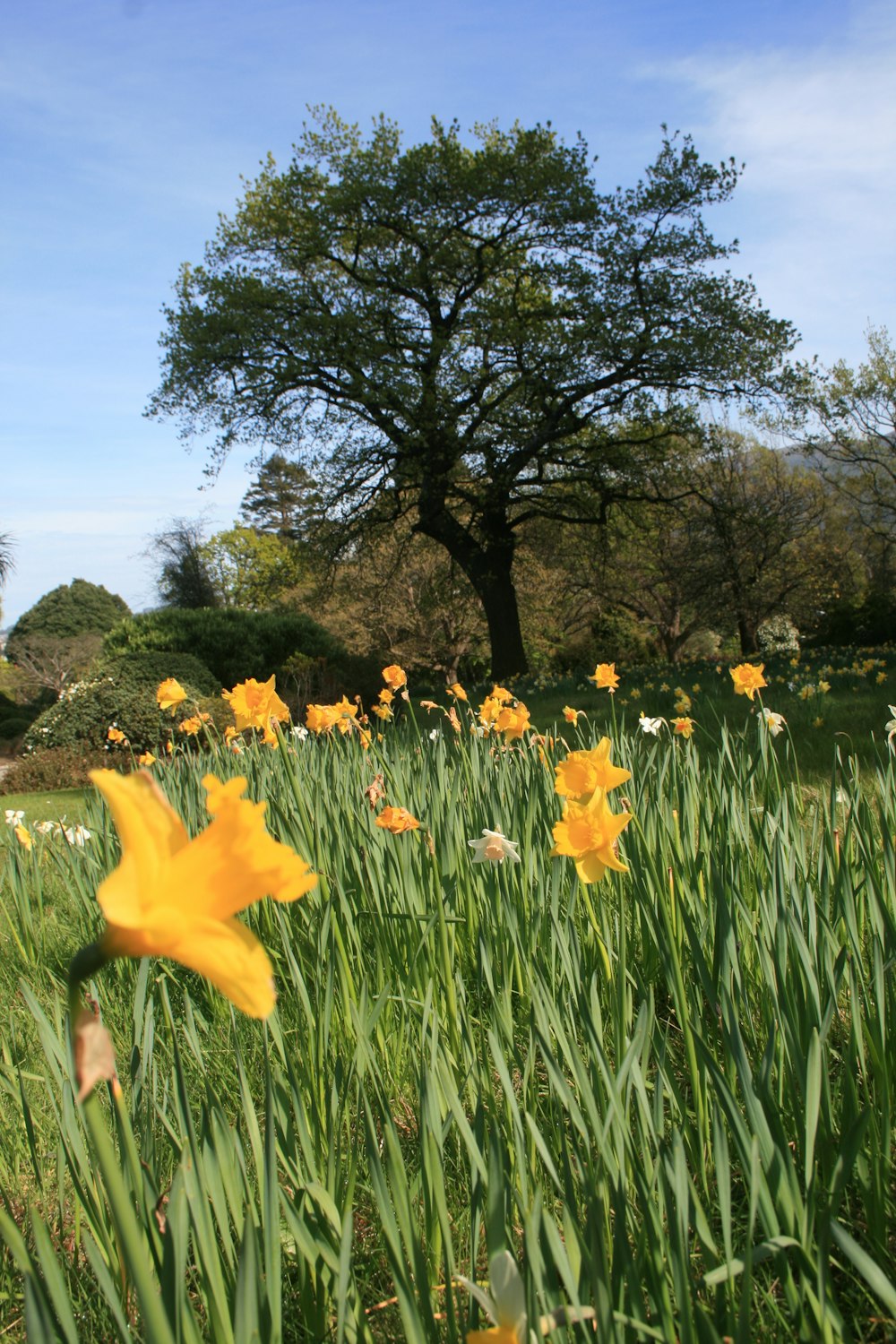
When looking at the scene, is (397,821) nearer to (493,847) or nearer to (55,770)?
(493,847)

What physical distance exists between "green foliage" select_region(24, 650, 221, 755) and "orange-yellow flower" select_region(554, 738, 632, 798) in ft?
29.3

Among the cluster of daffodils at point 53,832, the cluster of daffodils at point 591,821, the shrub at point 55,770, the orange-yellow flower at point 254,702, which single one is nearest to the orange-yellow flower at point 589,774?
the cluster of daffodils at point 591,821

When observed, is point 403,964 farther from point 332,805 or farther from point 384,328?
point 384,328

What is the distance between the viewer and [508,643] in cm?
1400

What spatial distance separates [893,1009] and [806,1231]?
1.55 feet

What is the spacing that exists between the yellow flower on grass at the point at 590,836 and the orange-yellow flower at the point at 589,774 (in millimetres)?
47

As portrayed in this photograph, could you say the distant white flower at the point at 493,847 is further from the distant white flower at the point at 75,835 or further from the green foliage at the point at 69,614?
the green foliage at the point at 69,614

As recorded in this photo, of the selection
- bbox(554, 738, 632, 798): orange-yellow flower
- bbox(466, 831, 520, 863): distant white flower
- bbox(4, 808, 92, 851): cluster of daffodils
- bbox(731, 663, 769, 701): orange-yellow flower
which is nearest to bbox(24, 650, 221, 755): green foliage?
bbox(4, 808, 92, 851): cluster of daffodils

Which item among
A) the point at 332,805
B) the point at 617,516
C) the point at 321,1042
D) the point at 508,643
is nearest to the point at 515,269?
the point at 617,516

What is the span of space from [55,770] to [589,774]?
9.76 metres

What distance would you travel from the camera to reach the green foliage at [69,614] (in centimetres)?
2956

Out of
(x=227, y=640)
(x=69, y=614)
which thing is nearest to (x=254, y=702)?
(x=227, y=640)

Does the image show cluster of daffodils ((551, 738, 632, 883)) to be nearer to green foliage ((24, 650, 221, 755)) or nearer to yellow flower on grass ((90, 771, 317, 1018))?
yellow flower on grass ((90, 771, 317, 1018))

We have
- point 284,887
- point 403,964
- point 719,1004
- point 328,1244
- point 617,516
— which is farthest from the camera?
point 617,516
